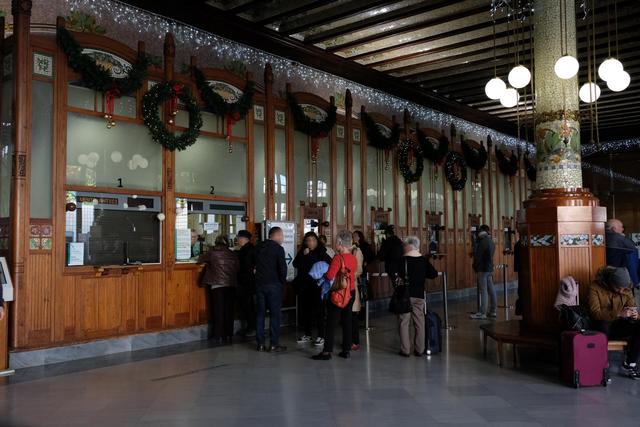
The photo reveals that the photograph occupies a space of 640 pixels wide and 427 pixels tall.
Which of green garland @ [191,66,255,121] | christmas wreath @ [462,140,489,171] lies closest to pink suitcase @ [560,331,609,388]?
green garland @ [191,66,255,121]

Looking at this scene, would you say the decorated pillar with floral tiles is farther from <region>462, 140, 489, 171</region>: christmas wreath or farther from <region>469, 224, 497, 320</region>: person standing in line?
<region>462, 140, 489, 171</region>: christmas wreath

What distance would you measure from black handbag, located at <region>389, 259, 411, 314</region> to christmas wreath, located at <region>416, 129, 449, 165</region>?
6.67 m

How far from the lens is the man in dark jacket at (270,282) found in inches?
287

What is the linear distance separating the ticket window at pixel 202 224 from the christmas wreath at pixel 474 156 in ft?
25.2

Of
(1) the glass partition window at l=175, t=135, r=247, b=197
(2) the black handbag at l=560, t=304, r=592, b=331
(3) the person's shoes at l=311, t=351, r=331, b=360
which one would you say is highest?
(1) the glass partition window at l=175, t=135, r=247, b=197

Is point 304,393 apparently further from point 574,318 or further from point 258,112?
point 258,112

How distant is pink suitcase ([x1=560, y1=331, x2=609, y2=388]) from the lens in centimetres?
531

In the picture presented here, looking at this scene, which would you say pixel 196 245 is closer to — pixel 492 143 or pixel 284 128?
pixel 284 128

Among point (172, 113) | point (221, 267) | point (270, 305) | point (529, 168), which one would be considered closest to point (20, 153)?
point (172, 113)

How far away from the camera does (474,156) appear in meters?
15.0

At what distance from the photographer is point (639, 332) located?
5664 millimetres

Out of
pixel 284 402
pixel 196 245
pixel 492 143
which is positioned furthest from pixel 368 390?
pixel 492 143

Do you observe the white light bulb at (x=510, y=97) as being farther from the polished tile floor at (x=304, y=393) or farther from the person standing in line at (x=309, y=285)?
the polished tile floor at (x=304, y=393)

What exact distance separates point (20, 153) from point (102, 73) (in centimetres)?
137
